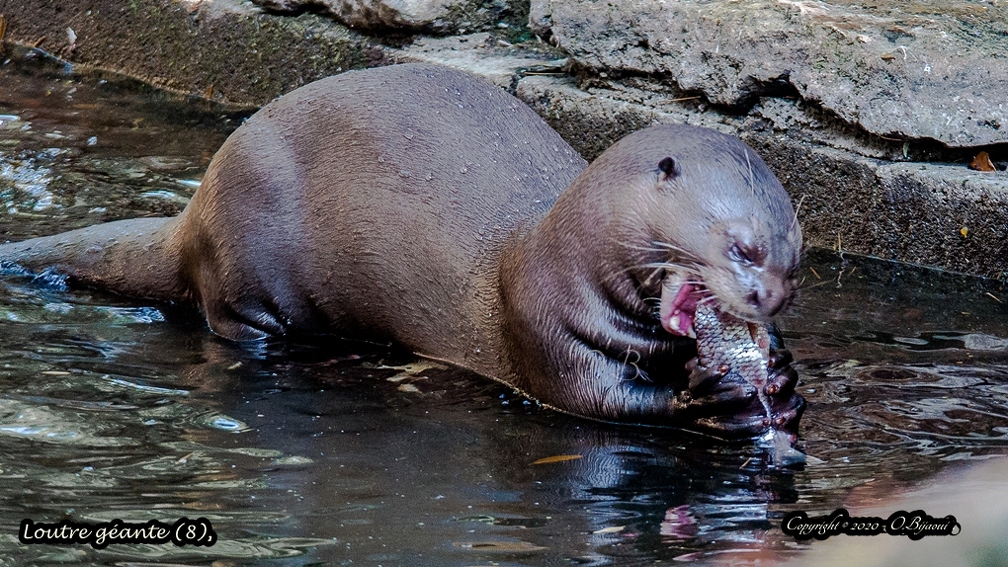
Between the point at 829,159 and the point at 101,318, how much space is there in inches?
89.2

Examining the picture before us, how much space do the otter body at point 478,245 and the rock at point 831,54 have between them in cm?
93

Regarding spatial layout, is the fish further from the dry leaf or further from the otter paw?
the dry leaf

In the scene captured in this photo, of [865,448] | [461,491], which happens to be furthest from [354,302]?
[865,448]

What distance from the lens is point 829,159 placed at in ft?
14.5

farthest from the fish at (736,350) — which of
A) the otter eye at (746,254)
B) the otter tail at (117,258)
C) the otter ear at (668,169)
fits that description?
the otter tail at (117,258)

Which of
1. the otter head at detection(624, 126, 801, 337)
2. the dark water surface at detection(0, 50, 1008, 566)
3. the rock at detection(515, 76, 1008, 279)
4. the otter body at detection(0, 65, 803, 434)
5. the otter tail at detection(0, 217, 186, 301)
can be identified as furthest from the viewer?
the otter tail at detection(0, 217, 186, 301)

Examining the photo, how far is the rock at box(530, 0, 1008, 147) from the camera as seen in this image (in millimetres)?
4195

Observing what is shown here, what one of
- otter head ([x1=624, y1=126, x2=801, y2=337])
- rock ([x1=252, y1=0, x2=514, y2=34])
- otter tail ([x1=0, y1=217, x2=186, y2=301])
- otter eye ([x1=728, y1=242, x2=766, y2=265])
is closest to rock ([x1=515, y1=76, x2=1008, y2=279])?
rock ([x1=252, y1=0, x2=514, y2=34])

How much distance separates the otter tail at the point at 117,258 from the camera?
14.0ft

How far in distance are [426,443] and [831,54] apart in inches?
78.1

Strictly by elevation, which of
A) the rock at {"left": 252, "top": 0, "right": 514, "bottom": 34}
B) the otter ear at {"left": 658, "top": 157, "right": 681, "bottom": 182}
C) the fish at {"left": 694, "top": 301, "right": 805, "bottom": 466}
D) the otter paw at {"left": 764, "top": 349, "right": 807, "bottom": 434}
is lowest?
the otter paw at {"left": 764, "top": 349, "right": 807, "bottom": 434}

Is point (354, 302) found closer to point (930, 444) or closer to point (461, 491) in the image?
point (461, 491)

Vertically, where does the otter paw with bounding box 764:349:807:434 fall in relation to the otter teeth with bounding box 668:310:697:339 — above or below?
below

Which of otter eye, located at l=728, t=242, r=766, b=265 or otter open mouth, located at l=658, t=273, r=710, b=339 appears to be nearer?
otter eye, located at l=728, t=242, r=766, b=265
